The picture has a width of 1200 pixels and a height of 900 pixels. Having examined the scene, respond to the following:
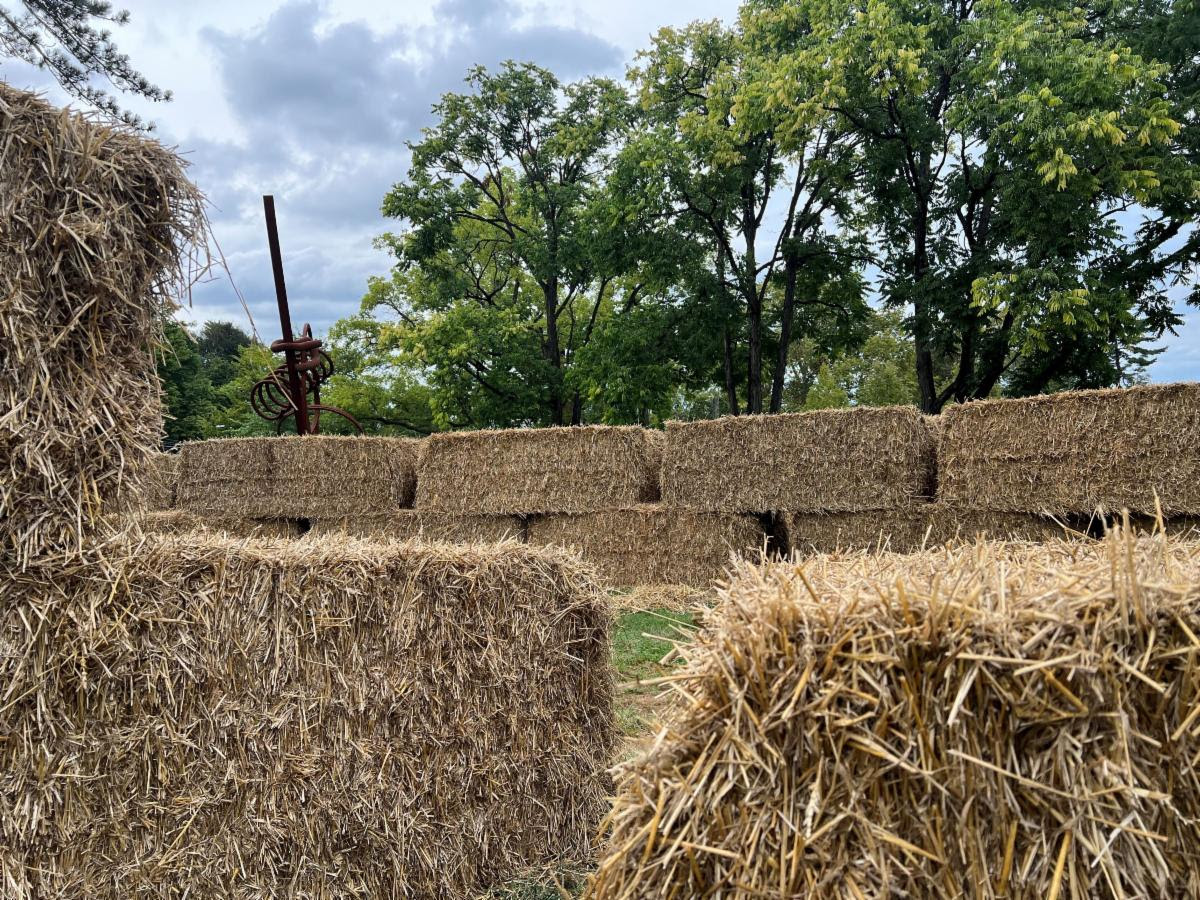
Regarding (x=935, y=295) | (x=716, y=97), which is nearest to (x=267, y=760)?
(x=935, y=295)

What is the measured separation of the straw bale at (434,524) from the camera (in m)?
11.1

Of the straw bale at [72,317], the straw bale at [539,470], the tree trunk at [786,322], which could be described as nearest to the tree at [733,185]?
the tree trunk at [786,322]

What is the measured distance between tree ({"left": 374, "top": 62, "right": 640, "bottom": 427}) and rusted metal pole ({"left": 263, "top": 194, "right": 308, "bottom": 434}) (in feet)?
50.7

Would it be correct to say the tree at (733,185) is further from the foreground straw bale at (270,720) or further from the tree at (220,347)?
the tree at (220,347)

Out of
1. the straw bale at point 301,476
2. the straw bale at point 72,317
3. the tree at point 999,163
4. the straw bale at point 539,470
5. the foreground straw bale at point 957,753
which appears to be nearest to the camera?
the foreground straw bale at point 957,753

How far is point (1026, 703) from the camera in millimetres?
1566

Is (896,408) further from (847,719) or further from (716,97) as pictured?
(716,97)

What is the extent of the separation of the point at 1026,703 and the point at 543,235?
2782cm

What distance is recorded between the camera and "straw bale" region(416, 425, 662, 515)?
35.0 ft

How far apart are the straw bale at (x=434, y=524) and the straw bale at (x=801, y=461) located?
2.34 m

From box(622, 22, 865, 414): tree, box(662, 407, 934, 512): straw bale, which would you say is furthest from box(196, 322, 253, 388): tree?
box(662, 407, 934, 512): straw bale

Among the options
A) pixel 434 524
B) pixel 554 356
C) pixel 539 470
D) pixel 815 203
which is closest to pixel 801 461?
pixel 539 470

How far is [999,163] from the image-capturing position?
697 inches

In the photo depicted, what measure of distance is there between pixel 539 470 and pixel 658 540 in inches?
73.4
